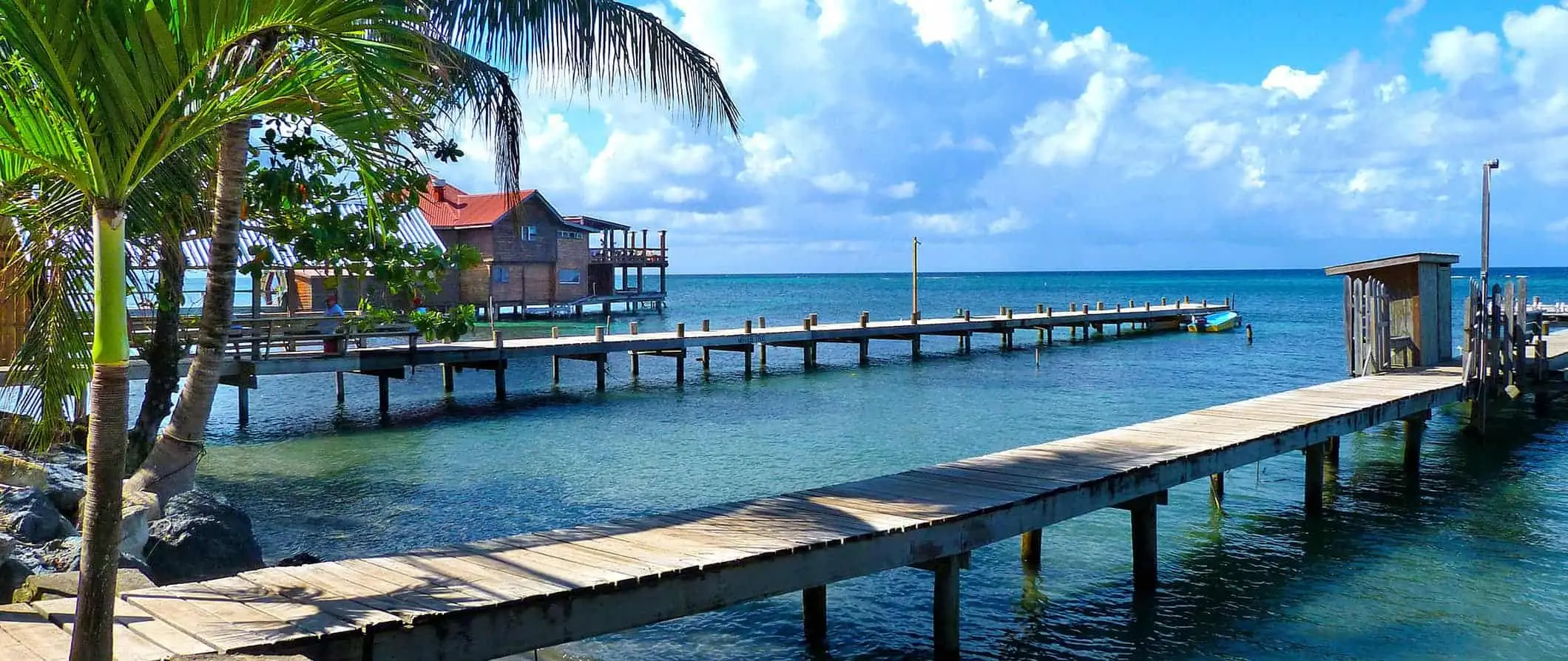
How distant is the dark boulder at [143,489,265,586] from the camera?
869 centimetres

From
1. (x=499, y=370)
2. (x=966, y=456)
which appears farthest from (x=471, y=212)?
(x=966, y=456)

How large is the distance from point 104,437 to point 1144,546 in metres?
8.74

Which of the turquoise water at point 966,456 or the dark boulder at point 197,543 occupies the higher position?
the dark boulder at point 197,543

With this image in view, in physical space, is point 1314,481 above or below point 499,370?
below

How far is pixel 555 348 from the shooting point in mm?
27875

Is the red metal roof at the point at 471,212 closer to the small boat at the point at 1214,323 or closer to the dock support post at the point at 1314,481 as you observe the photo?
the small boat at the point at 1214,323

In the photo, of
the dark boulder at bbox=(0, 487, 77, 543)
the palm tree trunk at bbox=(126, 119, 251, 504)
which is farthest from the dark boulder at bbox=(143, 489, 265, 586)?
the dark boulder at bbox=(0, 487, 77, 543)

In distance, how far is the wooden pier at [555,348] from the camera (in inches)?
872

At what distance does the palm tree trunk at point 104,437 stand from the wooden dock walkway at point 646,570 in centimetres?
104

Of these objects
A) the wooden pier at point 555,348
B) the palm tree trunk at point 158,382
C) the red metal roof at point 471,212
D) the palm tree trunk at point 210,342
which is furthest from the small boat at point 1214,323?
the palm tree trunk at point 210,342

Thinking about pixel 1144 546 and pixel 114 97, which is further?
pixel 1144 546

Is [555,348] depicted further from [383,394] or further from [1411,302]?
[1411,302]

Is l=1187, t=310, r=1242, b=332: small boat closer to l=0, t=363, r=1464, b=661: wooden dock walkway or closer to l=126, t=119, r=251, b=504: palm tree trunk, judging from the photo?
l=0, t=363, r=1464, b=661: wooden dock walkway

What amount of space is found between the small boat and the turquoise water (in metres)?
18.7
